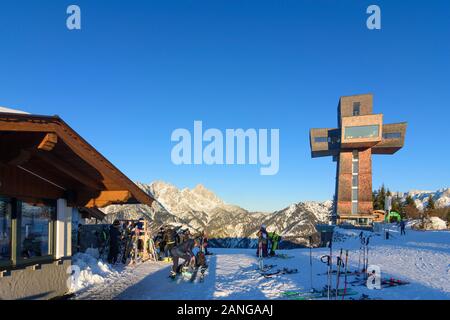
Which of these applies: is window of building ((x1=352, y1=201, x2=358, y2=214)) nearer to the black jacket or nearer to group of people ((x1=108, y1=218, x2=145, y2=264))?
group of people ((x1=108, y1=218, x2=145, y2=264))

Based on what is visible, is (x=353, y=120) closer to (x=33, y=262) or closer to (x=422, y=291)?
(x=422, y=291)

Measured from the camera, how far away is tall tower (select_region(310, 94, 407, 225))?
5059 centimetres

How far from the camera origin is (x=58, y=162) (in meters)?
7.50

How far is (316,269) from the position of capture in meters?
12.8

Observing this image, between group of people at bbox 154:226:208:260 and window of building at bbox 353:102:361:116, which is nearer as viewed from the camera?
group of people at bbox 154:226:208:260

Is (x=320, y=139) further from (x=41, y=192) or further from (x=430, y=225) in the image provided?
(x=41, y=192)

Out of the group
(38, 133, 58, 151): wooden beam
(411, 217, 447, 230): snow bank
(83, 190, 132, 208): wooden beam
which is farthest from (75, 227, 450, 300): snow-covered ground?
(411, 217, 447, 230): snow bank

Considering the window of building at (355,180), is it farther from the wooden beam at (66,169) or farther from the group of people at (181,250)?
the wooden beam at (66,169)

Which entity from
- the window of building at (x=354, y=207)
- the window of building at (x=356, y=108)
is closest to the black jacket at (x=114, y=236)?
the window of building at (x=354, y=207)

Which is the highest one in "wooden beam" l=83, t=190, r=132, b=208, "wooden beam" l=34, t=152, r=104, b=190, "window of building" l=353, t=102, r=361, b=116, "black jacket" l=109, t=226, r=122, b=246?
"window of building" l=353, t=102, r=361, b=116

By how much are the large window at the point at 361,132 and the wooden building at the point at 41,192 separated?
47.9 meters

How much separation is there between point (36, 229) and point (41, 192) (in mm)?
1014

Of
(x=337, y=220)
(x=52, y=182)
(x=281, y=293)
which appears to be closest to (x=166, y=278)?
(x=281, y=293)

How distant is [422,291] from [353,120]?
4659 centimetres
